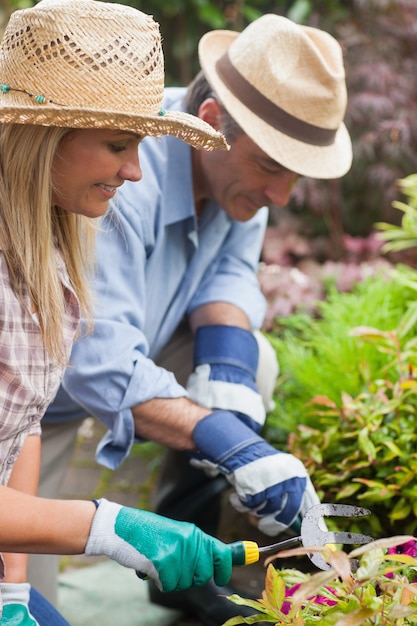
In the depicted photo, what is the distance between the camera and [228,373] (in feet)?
8.16

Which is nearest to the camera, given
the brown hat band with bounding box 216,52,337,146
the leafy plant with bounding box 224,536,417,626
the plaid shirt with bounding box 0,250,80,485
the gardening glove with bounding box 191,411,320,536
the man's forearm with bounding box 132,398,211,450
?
the leafy plant with bounding box 224,536,417,626

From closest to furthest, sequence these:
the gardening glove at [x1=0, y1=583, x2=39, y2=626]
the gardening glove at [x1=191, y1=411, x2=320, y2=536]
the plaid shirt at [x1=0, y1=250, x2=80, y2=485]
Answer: the plaid shirt at [x1=0, y1=250, x2=80, y2=485] → the gardening glove at [x1=0, y1=583, x2=39, y2=626] → the gardening glove at [x1=191, y1=411, x2=320, y2=536]

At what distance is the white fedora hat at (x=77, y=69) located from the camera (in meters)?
1.51

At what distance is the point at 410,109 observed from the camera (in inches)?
177

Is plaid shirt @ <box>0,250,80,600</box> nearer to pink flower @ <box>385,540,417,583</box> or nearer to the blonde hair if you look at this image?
the blonde hair

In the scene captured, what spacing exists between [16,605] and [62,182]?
0.85 metres

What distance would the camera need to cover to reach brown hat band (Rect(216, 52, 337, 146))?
234 centimetres

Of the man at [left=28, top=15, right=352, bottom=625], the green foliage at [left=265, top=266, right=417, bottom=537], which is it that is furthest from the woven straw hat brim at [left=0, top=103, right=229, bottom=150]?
the green foliage at [left=265, top=266, right=417, bottom=537]

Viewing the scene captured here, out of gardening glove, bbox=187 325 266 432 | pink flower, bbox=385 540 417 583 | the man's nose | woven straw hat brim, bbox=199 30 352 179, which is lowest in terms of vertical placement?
gardening glove, bbox=187 325 266 432

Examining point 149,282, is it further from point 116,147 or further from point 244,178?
point 116,147

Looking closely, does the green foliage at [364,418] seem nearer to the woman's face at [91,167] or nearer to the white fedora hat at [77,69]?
the woman's face at [91,167]

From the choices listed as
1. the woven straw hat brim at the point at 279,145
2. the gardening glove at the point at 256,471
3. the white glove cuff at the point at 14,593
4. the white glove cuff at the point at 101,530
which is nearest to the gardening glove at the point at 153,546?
the white glove cuff at the point at 101,530

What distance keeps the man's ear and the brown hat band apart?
0.20 ft

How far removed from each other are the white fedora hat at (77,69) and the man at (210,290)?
0.64 meters
